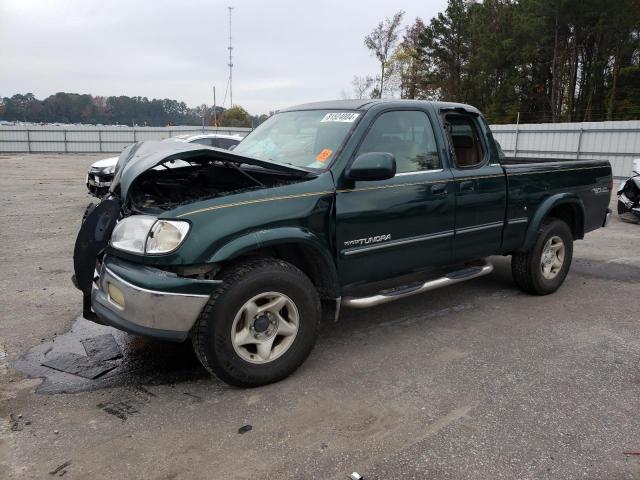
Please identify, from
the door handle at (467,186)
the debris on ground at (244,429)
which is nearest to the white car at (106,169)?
the door handle at (467,186)

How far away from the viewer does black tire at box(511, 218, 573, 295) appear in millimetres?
5176

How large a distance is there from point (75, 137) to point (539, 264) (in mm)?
36081

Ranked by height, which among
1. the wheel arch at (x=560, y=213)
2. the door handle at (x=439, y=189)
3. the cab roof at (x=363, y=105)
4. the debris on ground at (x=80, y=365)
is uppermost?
the cab roof at (x=363, y=105)

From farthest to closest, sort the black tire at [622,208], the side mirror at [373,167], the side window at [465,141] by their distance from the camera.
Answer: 1. the black tire at [622,208]
2. the side window at [465,141]
3. the side mirror at [373,167]

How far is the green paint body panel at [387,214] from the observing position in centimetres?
313

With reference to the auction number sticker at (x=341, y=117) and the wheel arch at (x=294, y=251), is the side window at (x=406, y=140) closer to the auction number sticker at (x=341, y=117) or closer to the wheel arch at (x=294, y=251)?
the auction number sticker at (x=341, y=117)

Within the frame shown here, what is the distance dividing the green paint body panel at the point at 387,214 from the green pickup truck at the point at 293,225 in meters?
0.01

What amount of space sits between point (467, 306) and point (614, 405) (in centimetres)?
197

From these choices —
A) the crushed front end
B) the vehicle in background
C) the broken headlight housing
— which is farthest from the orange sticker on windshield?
the vehicle in background

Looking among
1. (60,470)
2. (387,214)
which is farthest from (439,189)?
(60,470)

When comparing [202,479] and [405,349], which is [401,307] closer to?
[405,349]

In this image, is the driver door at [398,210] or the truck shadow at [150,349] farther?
the driver door at [398,210]

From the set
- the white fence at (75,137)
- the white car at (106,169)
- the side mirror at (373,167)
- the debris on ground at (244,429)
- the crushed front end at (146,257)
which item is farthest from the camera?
the white fence at (75,137)

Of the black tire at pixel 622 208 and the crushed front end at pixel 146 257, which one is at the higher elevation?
the crushed front end at pixel 146 257
